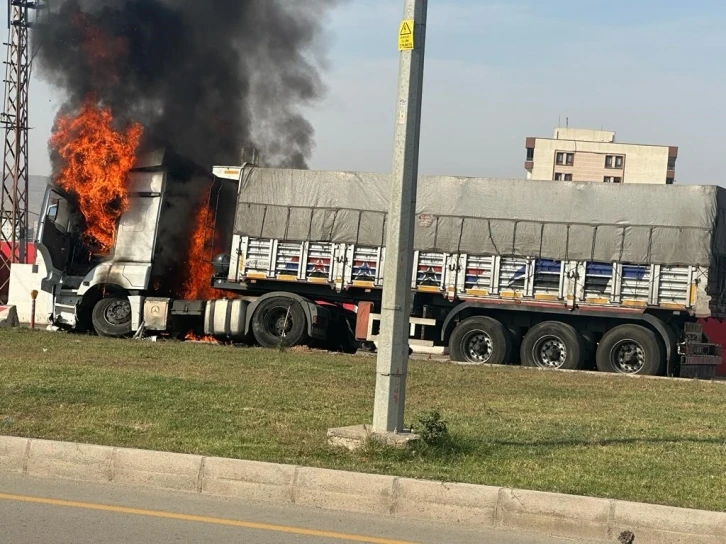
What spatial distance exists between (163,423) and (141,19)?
16236 millimetres

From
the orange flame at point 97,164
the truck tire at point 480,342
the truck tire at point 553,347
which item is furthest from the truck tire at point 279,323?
the truck tire at point 553,347

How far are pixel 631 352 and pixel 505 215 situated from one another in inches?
133

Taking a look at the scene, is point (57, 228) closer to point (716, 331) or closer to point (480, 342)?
point (480, 342)

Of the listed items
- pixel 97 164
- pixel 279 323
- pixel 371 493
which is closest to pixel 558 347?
pixel 279 323

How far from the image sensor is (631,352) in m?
19.8

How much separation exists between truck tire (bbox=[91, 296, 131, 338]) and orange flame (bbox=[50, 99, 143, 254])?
1.10 metres

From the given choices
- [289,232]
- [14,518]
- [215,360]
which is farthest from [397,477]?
[289,232]

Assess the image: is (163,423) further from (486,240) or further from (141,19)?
(141,19)

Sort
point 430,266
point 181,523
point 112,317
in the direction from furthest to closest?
1. point 112,317
2. point 430,266
3. point 181,523

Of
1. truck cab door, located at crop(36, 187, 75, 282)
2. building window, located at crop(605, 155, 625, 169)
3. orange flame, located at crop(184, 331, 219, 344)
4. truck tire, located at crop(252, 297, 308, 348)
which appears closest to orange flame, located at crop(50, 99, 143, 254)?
truck cab door, located at crop(36, 187, 75, 282)

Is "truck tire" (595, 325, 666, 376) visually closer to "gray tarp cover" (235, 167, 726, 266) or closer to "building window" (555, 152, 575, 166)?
"gray tarp cover" (235, 167, 726, 266)

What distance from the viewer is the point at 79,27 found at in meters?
24.6

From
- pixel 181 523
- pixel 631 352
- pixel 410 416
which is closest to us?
pixel 181 523

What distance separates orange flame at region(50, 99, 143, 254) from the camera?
890 inches
